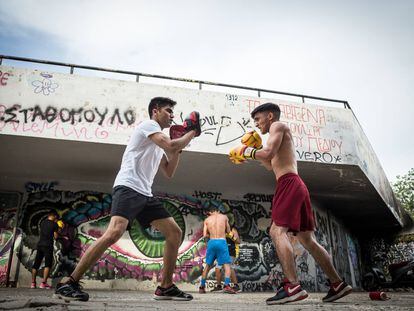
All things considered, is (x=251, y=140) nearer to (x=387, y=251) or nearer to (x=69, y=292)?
(x=69, y=292)

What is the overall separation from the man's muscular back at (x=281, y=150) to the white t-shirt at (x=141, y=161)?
44.3 inches

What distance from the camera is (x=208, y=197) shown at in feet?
34.8

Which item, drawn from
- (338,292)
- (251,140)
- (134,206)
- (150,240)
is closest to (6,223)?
(150,240)

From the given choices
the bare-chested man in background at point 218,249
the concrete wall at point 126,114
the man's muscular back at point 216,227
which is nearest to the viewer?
the concrete wall at point 126,114

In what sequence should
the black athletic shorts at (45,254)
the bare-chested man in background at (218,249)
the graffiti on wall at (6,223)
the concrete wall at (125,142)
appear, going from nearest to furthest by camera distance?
the concrete wall at (125,142)
the bare-chested man in background at (218,249)
the black athletic shorts at (45,254)
the graffiti on wall at (6,223)

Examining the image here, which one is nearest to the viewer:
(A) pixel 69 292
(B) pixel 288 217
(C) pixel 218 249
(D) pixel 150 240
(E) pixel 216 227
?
(A) pixel 69 292

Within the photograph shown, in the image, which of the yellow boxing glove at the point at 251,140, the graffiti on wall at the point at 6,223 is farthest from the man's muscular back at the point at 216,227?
the graffiti on wall at the point at 6,223

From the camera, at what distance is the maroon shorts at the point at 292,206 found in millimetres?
3191

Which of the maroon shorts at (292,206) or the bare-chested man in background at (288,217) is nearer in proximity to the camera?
the bare-chested man in background at (288,217)

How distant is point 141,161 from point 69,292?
124 cm

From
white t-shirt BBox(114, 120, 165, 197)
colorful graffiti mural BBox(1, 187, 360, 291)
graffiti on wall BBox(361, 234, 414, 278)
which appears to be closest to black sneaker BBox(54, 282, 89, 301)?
white t-shirt BBox(114, 120, 165, 197)

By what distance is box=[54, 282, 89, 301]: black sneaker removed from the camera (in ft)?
8.77

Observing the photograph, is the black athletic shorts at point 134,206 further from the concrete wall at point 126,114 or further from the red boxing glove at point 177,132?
the concrete wall at point 126,114

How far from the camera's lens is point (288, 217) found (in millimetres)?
3189
